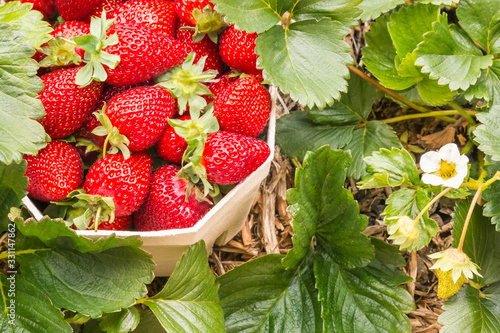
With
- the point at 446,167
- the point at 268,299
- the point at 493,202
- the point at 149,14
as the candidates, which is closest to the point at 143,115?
the point at 149,14

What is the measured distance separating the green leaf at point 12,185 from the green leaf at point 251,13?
17.8 inches

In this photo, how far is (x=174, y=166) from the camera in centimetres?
101

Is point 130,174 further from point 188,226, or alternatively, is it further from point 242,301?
point 242,301

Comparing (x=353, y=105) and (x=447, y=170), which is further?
(x=353, y=105)

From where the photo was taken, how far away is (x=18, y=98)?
0.87 meters

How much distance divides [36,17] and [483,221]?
99cm

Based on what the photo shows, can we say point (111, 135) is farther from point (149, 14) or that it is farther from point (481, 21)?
point (481, 21)

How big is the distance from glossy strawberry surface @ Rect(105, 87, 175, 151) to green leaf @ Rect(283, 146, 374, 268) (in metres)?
0.27

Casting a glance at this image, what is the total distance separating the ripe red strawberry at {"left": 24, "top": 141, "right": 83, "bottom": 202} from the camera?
0.94 meters

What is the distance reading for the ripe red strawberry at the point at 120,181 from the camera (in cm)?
93

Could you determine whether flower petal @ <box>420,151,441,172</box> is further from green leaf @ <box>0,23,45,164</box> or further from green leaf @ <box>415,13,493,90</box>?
green leaf @ <box>0,23,45,164</box>

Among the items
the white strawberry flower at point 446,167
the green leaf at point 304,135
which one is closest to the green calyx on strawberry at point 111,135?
the green leaf at point 304,135

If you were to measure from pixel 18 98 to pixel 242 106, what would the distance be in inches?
15.0

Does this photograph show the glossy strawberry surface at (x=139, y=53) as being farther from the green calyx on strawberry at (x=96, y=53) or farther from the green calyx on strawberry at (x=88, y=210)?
→ the green calyx on strawberry at (x=88, y=210)
